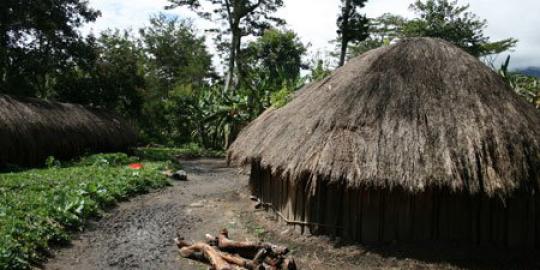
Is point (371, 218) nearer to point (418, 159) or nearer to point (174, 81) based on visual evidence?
point (418, 159)

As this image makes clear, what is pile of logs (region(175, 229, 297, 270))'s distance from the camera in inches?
252

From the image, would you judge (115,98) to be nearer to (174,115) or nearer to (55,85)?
(55,85)

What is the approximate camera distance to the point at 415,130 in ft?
23.9

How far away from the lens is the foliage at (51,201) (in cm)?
616

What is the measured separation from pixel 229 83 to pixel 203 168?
34.9 ft

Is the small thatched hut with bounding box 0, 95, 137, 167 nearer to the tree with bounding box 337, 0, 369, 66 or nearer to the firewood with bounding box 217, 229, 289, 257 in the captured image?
the firewood with bounding box 217, 229, 289, 257

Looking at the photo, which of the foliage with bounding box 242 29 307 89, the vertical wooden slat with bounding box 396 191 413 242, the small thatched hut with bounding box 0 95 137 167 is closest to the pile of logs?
the vertical wooden slat with bounding box 396 191 413 242

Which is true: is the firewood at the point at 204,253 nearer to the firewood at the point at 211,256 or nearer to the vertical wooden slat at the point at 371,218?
the firewood at the point at 211,256

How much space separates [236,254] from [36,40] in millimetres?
16460

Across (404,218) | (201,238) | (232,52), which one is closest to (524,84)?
(404,218)

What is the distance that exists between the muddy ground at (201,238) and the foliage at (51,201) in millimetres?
304

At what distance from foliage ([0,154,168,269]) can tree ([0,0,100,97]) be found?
7.60 meters

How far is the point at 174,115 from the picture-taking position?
27.3 m

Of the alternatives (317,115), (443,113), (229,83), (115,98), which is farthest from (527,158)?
(229,83)
